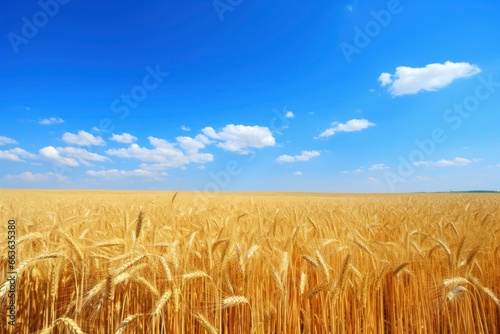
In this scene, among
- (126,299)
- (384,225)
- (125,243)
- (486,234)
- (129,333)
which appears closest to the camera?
(129,333)

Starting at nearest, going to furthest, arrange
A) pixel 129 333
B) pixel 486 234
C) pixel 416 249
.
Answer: pixel 129 333 → pixel 416 249 → pixel 486 234

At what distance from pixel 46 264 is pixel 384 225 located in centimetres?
377

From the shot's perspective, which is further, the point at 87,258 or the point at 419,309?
the point at 87,258

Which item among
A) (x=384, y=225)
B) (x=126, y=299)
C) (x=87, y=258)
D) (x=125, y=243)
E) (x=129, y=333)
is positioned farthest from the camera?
(x=384, y=225)

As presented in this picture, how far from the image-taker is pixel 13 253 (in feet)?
7.22

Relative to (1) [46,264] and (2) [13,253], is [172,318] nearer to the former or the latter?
(1) [46,264]

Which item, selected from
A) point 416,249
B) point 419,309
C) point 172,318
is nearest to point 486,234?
point 416,249

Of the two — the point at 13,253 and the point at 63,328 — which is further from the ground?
the point at 13,253

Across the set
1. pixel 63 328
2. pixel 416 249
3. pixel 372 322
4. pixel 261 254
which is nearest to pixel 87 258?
pixel 63 328

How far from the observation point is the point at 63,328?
184 cm

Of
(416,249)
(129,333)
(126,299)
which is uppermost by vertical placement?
(416,249)

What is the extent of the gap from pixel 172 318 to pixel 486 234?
9.88 ft

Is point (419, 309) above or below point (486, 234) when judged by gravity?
below

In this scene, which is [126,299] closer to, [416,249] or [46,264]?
[46,264]
